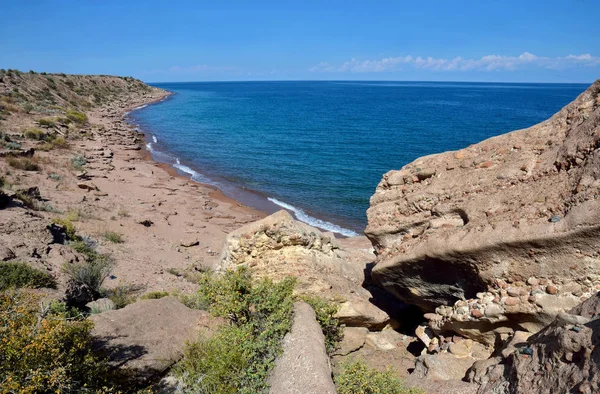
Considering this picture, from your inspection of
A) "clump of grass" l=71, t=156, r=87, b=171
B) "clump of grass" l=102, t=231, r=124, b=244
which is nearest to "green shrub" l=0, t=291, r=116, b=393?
"clump of grass" l=102, t=231, r=124, b=244

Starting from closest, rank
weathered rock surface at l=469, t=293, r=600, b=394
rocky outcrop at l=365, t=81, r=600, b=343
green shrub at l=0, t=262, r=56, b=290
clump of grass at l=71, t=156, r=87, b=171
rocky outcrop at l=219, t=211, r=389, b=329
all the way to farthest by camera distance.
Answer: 1. weathered rock surface at l=469, t=293, r=600, b=394
2. rocky outcrop at l=365, t=81, r=600, b=343
3. rocky outcrop at l=219, t=211, r=389, b=329
4. green shrub at l=0, t=262, r=56, b=290
5. clump of grass at l=71, t=156, r=87, b=171

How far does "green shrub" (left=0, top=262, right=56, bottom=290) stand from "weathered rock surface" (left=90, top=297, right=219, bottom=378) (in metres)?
2.52

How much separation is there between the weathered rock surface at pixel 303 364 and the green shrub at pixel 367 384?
316 mm

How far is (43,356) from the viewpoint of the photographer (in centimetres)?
548

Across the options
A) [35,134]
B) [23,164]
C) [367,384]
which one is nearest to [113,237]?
[23,164]

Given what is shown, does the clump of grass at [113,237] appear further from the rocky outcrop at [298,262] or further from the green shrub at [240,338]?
the green shrub at [240,338]

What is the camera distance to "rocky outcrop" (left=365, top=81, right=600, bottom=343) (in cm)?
599

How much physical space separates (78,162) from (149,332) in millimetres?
24373

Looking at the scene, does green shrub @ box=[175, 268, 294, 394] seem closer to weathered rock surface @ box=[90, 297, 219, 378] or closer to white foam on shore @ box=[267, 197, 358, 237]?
weathered rock surface @ box=[90, 297, 219, 378]

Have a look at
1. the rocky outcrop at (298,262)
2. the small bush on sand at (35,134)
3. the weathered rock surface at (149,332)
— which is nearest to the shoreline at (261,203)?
the small bush on sand at (35,134)

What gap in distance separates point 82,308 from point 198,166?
90.8 feet

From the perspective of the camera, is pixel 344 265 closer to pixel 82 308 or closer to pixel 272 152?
pixel 82 308

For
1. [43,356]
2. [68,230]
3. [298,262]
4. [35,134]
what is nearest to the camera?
[43,356]

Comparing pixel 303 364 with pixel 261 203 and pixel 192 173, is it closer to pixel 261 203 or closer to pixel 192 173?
pixel 261 203
